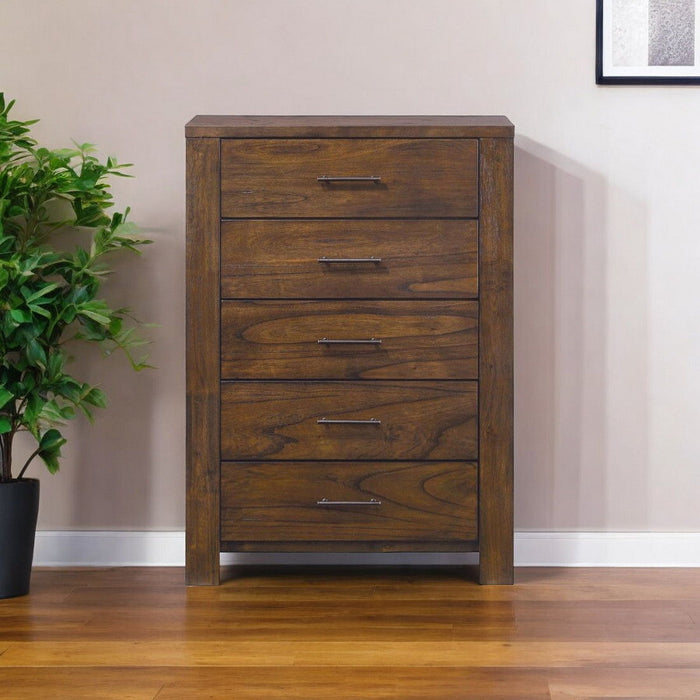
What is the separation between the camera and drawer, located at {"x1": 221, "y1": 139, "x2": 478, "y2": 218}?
2.29m

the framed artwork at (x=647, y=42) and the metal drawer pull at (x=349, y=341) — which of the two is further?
the framed artwork at (x=647, y=42)

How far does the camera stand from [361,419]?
230 centimetres

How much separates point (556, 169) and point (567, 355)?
20.3 inches

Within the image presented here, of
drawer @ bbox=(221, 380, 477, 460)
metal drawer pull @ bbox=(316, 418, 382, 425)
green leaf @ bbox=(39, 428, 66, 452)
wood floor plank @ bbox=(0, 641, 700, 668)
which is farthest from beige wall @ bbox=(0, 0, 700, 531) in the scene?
wood floor plank @ bbox=(0, 641, 700, 668)

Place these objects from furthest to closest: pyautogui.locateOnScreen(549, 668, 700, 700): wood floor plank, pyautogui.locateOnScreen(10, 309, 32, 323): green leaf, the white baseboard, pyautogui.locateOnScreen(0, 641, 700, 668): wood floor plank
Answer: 1. the white baseboard
2. pyautogui.locateOnScreen(10, 309, 32, 323): green leaf
3. pyautogui.locateOnScreen(0, 641, 700, 668): wood floor plank
4. pyautogui.locateOnScreen(549, 668, 700, 700): wood floor plank

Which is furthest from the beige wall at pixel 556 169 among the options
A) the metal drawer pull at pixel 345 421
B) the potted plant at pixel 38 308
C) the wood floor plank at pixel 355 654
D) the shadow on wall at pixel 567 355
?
the wood floor plank at pixel 355 654

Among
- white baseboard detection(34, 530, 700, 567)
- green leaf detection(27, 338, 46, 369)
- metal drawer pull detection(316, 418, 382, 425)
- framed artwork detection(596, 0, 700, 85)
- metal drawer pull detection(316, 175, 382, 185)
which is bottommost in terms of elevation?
white baseboard detection(34, 530, 700, 567)

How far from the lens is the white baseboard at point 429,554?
101 inches

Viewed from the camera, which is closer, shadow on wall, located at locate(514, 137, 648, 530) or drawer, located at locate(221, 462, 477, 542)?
drawer, located at locate(221, 462, 477, 542)

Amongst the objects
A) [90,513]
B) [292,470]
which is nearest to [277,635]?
[292,470]

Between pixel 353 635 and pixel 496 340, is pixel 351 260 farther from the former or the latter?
pixel 353 635

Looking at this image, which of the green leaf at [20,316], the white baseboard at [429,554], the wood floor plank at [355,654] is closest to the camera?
the wood floor plank at [355,654]

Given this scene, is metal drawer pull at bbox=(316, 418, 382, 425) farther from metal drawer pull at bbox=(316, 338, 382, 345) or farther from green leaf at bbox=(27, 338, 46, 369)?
green leaf at bbox=(27, 338, 46, 369)

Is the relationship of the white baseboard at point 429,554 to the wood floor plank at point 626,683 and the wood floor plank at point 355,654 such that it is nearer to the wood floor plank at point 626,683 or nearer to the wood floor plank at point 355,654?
the wood floor plank at point 355,654
